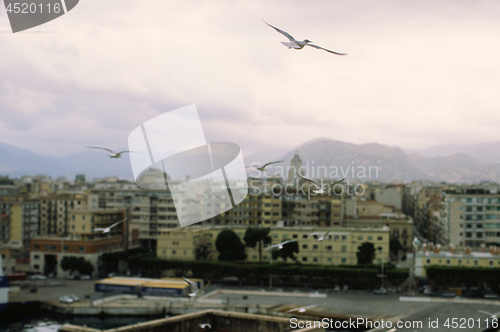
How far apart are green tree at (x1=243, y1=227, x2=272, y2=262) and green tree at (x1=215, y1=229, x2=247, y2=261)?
0.30 m

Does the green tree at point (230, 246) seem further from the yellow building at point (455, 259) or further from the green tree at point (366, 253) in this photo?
the yellow building at point (455, 259)

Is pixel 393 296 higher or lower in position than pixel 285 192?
lower

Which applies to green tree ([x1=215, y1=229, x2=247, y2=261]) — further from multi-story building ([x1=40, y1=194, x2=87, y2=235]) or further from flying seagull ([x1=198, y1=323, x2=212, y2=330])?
flying seagull ([x1=198, y1=323, x2=212, y2=330])

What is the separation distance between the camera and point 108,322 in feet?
40.7

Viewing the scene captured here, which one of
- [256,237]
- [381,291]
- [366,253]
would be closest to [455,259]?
[381,291]

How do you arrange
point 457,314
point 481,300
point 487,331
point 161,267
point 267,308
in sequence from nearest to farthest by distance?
→ point 487,331 → point 457,314 → point 267,308 → point 481,300 → point 161,267

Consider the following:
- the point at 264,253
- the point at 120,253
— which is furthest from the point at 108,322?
the point at 264,253

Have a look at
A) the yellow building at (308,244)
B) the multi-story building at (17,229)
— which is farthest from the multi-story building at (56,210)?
the yellow building at (308,244)

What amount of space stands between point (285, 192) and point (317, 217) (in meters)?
1.86

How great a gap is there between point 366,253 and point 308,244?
6.27 ft

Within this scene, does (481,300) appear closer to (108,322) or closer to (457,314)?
(457,314)

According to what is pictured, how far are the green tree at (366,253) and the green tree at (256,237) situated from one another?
9.83 feet

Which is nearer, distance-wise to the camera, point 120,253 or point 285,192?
point 120,253

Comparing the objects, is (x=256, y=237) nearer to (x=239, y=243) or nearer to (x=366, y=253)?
(x=239, y=243)
